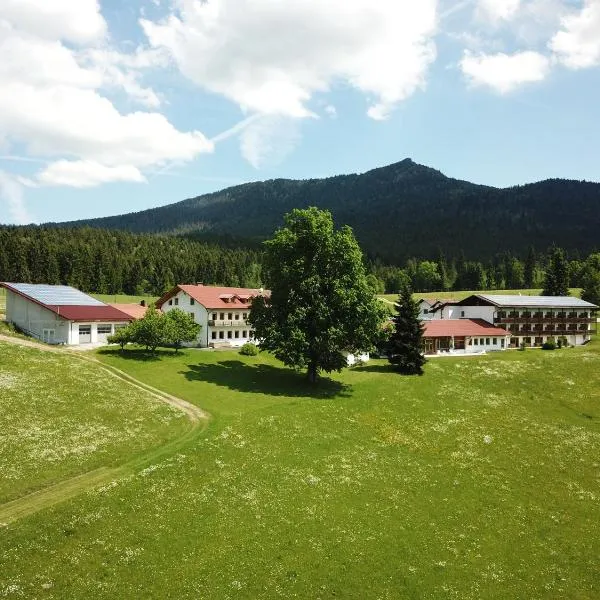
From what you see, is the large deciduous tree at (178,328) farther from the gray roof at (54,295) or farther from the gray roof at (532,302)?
the gray roof at (532,302)

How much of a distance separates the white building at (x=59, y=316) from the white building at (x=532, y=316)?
6782 centimetres

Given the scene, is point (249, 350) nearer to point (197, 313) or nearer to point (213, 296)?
point (197, 313)

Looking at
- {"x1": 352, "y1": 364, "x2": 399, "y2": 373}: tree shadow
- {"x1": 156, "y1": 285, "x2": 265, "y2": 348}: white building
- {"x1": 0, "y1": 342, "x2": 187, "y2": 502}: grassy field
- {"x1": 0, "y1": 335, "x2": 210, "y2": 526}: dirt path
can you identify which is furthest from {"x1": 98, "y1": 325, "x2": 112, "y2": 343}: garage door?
{"x1": 352, "y1": 364, "x2": 399, "y2": 373}: tree shadow

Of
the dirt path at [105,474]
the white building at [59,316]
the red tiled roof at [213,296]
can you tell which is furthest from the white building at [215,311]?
the dirt path at [105,474]

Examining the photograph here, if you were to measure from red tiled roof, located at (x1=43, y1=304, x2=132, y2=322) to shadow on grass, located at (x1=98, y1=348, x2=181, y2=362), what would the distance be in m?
6.11

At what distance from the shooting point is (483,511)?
1442 inches

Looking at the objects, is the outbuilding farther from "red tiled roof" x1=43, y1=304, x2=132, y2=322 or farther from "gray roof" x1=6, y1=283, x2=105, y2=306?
"gray roof" x1=6, y1=283, x2=105, y2=306

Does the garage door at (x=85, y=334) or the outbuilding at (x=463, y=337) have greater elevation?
the garage door at (x=85, y=334)

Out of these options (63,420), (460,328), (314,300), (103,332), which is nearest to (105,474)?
(63,420)

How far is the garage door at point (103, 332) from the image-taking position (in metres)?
76.9

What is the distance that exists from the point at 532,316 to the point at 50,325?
91864 mm

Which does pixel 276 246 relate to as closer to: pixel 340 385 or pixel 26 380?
pixel 340 385

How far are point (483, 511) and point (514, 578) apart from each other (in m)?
7.29

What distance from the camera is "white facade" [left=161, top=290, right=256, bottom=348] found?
→ 85.6 meters
